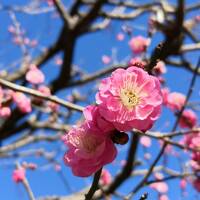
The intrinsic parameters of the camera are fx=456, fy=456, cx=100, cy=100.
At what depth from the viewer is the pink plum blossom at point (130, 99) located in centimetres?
96

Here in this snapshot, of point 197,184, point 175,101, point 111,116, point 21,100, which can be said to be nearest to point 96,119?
point 111,116

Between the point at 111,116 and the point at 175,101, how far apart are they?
205 cm

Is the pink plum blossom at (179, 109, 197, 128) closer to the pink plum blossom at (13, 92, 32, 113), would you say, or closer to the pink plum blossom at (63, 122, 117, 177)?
the pink plum blossom at (13, 92, 32, 113)

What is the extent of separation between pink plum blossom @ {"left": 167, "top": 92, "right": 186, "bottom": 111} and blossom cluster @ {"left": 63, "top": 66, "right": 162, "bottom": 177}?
6.08 feet

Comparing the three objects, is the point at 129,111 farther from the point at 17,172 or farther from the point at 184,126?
the point at 184,126

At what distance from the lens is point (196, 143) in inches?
86.5

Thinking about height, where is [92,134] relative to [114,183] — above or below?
below

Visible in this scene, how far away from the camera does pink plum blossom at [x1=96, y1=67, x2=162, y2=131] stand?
3.14ft

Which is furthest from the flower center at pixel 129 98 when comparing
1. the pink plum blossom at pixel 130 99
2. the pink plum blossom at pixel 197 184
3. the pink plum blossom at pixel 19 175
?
the pink plum blossom at pixel 19 175

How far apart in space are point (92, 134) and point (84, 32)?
3.23m

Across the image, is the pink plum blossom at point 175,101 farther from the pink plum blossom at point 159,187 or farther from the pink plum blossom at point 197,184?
the pink plum blossom at point 159,187

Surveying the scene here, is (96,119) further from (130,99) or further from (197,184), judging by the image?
(197,184)

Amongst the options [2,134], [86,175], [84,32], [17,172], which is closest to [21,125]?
[2,134]

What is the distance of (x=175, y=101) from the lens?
294 cm
